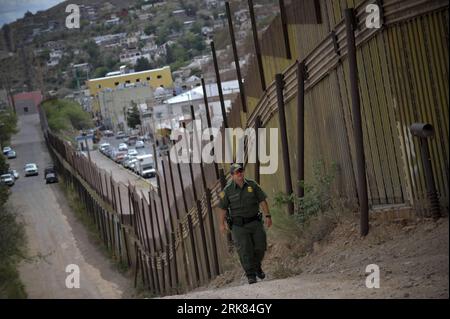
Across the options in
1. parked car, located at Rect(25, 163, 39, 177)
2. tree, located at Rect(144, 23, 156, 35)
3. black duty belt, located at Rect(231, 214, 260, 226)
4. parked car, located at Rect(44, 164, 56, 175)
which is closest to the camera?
black duty belt, located at Rect(231, 214, 260, 226)

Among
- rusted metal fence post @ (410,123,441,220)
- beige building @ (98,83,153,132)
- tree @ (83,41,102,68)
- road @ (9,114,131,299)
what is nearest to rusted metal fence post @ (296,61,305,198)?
rusted metal fence post @ (410,123,441,220)

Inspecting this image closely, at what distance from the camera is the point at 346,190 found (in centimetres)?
1281

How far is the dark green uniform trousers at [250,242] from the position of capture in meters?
11.5

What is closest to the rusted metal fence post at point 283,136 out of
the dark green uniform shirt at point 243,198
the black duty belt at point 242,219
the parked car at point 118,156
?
the black duty belt at point 242,219

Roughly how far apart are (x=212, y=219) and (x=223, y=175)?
173 cm

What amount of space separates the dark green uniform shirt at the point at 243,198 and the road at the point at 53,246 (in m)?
12.9

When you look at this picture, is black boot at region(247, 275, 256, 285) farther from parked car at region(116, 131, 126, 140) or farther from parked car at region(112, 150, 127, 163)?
parked car at region(116, 131, 126, 140)

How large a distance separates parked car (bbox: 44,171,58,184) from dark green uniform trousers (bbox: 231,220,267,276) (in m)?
37.9

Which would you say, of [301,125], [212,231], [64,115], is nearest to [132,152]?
[64,115]

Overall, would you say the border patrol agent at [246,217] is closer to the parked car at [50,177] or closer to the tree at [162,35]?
the parked car at [50,177]

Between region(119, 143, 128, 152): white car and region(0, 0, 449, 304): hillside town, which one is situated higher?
region(119, 143, 128, 152): white car

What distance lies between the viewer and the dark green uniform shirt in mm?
11250
